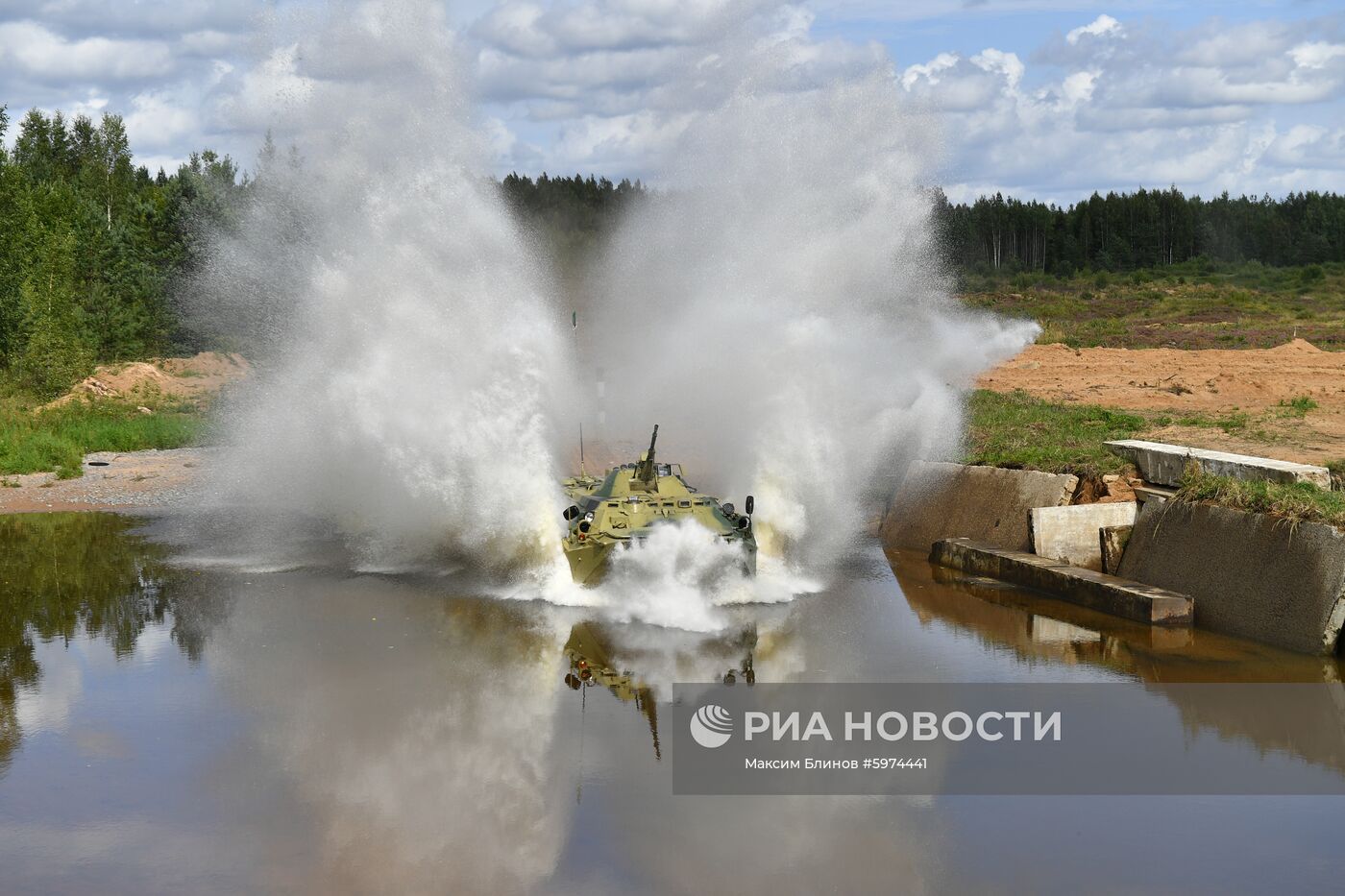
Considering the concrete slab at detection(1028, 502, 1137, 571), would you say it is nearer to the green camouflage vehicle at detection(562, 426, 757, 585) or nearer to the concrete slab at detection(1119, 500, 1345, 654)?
the concrete slab at detection(1119, 500, 1345, 654)

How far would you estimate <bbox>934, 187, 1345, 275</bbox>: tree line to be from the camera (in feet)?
332

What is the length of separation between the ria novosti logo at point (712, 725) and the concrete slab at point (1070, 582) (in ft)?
23.4

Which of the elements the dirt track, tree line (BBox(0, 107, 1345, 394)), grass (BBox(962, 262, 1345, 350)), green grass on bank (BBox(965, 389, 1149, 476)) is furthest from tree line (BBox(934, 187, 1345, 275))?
green grass on bank (BBox(965, 389, 1149, 476))

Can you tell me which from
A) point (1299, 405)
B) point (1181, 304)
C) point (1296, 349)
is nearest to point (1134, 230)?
point (1181, 304)

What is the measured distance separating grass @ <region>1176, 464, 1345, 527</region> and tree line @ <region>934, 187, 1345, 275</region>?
261 feet

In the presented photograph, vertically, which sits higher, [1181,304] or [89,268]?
[89,268]

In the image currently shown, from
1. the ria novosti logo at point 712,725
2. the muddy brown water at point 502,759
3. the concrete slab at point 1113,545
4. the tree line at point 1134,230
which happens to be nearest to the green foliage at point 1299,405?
the concrete slab at point 1113,545

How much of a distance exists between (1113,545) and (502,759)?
11809 mm

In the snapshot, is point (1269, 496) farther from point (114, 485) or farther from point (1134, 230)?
point (1134, 230)

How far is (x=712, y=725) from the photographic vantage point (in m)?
15.7

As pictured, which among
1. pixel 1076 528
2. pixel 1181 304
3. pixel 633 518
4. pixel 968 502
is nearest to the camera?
pixel 633 518

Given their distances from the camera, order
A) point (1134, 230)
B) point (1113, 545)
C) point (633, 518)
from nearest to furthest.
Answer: point (1113, 545) → point (633, 518) → point (1134, 230)

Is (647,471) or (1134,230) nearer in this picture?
(647,471)

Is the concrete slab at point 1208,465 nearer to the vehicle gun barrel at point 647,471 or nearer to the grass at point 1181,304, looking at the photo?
the vehicle gun barrel at point 647,471
